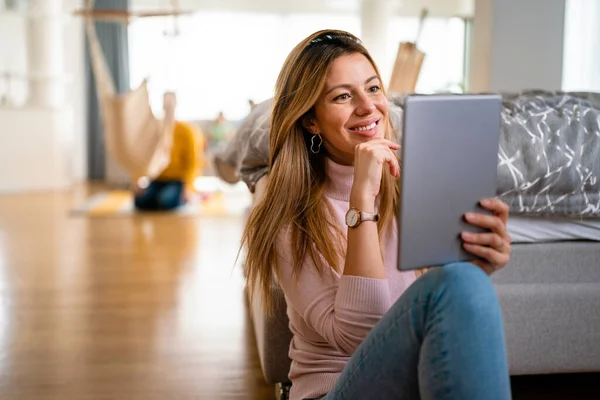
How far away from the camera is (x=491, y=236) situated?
35.7 inches

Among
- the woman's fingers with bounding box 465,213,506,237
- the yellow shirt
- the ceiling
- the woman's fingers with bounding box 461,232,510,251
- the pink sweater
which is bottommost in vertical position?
the yellow shirt

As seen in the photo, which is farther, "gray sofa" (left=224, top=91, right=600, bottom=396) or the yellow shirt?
the yellow shirt

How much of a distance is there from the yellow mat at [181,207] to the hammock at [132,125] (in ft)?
1.21

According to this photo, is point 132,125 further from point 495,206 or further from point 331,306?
point 495,206

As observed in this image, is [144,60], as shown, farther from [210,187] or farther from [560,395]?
[560,395]

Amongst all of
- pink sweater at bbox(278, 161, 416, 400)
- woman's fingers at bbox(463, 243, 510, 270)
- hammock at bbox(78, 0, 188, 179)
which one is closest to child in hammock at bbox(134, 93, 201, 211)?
hammock at bbox(78, 0, 188, 179)

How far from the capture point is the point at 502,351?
2.70 ft

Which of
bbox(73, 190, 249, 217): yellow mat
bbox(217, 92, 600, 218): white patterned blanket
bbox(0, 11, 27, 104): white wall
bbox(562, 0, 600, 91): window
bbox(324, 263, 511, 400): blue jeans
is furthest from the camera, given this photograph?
bbox(0, 11, 27, 104): white wall

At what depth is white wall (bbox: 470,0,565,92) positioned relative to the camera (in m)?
2.65

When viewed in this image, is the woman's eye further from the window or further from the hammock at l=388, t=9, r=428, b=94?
the window

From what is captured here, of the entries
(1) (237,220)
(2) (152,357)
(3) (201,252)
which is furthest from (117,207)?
(2) (152,357)

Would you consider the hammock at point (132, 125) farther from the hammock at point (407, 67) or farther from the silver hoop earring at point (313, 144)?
the silver hoop earring at point (313, 144)

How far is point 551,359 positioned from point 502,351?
827 mm

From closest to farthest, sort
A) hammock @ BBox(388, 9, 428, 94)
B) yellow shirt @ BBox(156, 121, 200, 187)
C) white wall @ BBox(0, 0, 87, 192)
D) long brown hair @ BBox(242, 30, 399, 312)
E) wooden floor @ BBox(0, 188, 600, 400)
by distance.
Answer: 1. long brown hair @ BBox(242, 30, 399, 312)
2. wooden floor @ BBox(0, 188, 600, 400)
3. hammock @ BBox(388, 9, 428, 94)
4. yellow shirt @ BBox(156, 121, 200, 187)
5. white wall @ BBox(0, 0, 87, 192)
